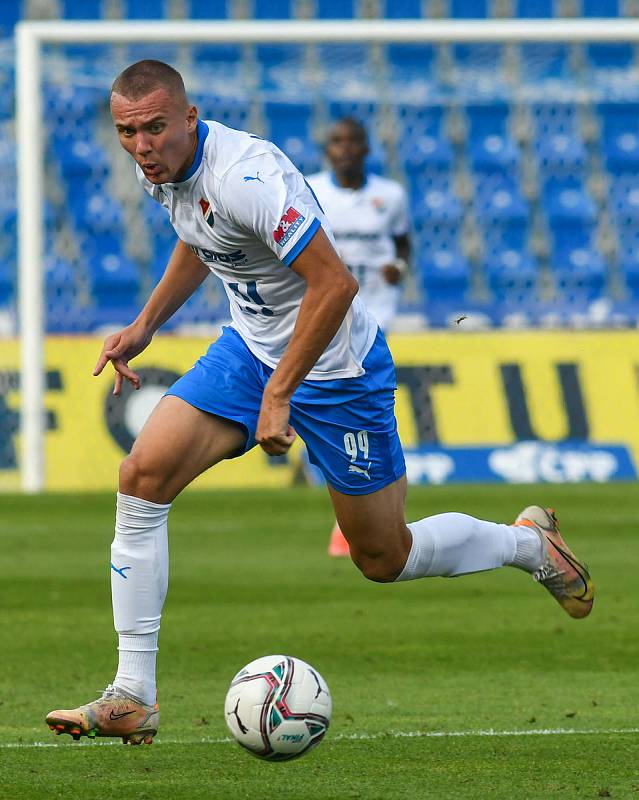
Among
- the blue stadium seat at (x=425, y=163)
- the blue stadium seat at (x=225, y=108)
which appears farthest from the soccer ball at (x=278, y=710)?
the blue stadium seat at (x=425, y=163)

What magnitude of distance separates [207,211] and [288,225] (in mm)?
326

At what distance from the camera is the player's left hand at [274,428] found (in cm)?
432

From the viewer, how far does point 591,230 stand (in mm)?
16547

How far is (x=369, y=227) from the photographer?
1109 centimetres

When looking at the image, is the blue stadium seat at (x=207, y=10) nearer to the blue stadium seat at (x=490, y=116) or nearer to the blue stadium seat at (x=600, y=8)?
the blue stadium seat at (x=490, y=116)

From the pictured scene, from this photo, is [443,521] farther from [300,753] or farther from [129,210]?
[129,210]

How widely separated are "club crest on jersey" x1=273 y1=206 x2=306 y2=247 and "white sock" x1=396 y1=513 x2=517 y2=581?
1.29 metres

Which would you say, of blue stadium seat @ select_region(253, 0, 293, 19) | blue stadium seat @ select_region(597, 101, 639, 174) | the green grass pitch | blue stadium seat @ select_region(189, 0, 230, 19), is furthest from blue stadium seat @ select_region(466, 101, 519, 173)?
the green grass pitch

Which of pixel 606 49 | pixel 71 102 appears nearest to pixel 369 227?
pixel 71 102

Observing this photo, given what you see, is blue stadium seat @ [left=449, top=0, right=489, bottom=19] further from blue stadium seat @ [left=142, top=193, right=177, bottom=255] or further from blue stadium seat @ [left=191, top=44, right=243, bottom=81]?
blue stadium seat @ [left=142, top=193, right=177, bottom=255]

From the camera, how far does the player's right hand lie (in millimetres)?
5168

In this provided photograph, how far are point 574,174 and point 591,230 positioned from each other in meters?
0.69

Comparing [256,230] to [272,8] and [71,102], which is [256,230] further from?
[272,8]

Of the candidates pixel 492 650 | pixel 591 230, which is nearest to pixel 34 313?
pixel 591 230
